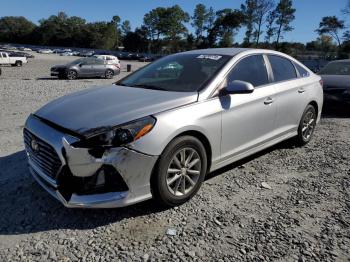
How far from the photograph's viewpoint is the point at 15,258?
2662 mm

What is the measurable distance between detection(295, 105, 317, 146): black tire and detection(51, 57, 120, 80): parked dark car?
1655 cm

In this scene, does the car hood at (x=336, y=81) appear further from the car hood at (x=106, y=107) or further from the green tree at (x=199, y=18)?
the green tree at (x=199, y=18)

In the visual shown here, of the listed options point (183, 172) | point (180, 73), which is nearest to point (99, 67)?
point (180, 73)

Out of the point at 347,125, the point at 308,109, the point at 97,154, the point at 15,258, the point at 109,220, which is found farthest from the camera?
the point at 347,125

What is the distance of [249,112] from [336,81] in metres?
5.50

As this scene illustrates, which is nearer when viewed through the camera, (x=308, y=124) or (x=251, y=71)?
(x=251, y=71)

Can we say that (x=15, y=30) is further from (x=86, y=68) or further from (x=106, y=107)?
(x=106, y=107)

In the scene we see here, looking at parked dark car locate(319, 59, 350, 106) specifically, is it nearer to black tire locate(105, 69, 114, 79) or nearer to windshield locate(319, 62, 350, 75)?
windshield locate(319, 62, 350, 75)

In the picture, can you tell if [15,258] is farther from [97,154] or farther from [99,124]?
[99,124]

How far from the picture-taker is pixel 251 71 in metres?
4.31

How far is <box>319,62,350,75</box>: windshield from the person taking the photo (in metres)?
9.11

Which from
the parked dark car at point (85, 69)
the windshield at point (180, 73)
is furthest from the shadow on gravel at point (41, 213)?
the parked dark car at point (85, 69)

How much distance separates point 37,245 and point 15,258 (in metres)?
0.20

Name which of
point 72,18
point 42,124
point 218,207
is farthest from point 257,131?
point 72,18
